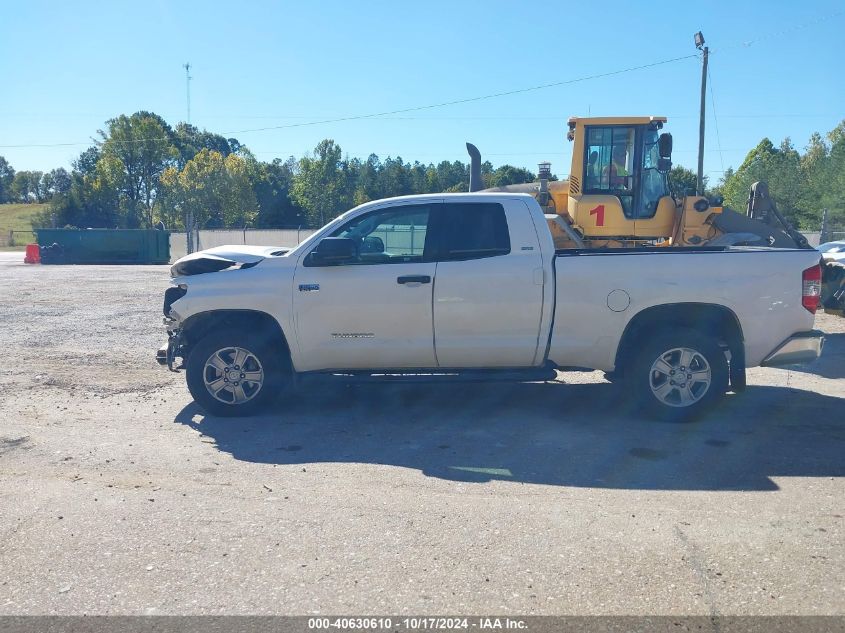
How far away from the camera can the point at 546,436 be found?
6391 millimetres

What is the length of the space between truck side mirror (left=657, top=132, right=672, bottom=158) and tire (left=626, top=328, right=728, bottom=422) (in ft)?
18.2

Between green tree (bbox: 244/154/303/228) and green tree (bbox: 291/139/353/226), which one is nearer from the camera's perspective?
green tree (bbox: 291/139/353/226)

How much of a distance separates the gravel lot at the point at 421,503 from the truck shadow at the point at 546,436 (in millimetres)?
30

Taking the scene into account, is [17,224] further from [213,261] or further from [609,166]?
[213,261]

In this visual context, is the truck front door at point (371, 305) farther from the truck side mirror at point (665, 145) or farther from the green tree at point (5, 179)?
the green tree at point (5, 179)

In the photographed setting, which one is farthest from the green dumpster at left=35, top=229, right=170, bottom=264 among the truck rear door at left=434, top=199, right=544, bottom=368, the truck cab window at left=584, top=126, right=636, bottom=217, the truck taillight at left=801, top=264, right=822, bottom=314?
the truck taillight at left=801, top=264, right=822, bottom=314

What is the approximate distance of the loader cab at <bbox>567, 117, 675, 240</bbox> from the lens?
1150cm

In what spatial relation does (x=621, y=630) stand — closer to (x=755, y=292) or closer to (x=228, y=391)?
(x=755, y=292)

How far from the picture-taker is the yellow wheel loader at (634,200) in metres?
11.5

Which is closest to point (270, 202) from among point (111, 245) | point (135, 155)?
point (135, 155)

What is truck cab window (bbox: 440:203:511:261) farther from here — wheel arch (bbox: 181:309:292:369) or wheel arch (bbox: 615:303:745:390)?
wheel arch (bbox: 181:309:292:369)

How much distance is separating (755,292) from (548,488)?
2.82 m

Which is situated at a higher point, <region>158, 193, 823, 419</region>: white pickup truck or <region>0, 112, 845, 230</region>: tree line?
<region>0, 112, 845, 230</region>: tree line

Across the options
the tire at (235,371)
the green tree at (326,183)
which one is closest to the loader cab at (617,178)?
the tire at (235,371)
